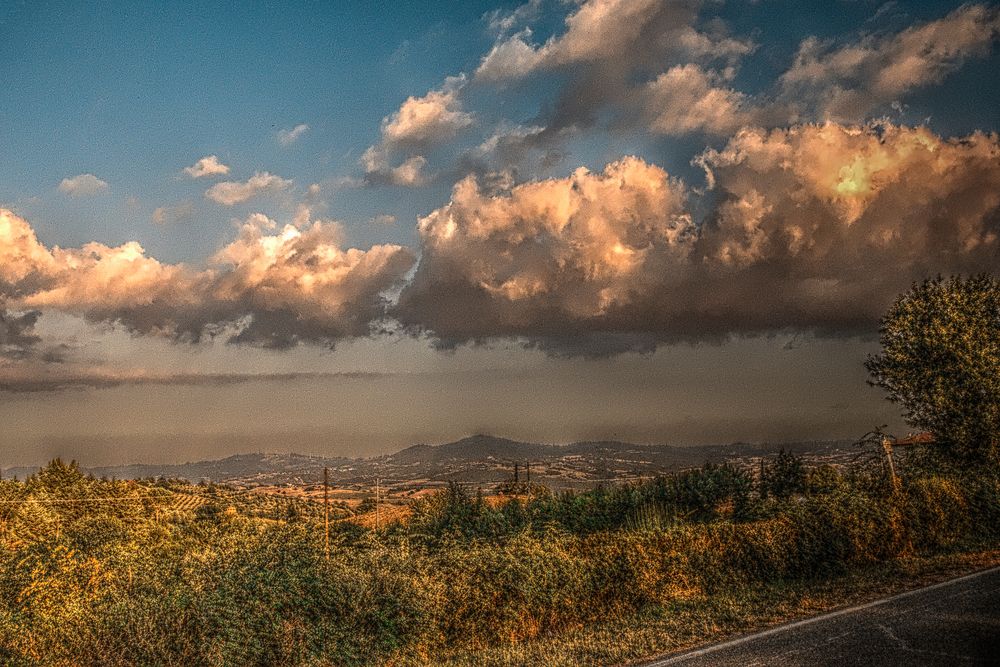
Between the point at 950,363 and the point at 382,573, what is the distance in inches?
850

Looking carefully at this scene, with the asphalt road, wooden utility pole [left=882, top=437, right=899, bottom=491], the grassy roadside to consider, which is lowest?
the grassy roadside

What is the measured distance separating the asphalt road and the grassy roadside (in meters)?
0.47

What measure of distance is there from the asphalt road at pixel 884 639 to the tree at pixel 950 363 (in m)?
14.5

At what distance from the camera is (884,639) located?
29.7ft

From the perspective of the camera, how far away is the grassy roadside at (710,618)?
31.6 ft

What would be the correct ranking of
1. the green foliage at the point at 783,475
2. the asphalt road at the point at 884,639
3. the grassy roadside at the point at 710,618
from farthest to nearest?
the green foliage at the point at 783,475
the grassy roadside at the point at 710,618
the asphalt road at the point at 884,639

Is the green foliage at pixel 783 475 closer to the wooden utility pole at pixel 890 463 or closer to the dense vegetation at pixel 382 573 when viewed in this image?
the wooden utility pole at pixel 890 463

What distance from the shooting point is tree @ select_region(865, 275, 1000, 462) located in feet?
76.9

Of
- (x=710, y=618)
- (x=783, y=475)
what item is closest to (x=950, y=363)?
(x=783, y=475)

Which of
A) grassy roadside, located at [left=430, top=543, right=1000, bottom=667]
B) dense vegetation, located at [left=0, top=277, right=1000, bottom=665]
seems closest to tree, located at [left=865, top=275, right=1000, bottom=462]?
dense vegetation, located at [left=0, top=277, right=1000, bottom=665]

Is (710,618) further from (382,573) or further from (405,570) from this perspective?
(382,573)

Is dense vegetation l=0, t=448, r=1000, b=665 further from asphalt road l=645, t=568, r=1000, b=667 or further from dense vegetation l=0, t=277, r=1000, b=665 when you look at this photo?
asphalt road l=645, t=568, r=1000, b=667

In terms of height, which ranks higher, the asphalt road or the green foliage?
the green foliage

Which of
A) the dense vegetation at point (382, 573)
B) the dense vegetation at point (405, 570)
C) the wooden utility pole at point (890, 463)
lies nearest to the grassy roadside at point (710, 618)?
the dense vegetation at point (405, 570)
